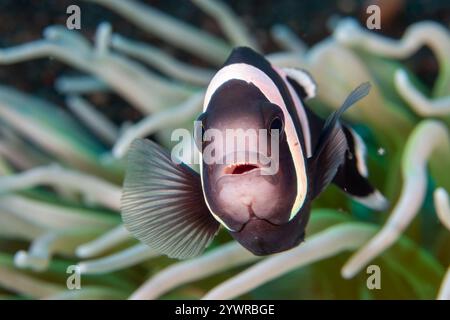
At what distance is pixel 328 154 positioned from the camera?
0.61 meters

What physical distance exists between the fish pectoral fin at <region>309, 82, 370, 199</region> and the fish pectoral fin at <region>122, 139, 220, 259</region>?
11 centimetres

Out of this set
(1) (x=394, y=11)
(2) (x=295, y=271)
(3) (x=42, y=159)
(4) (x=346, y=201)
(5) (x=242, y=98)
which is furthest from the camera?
(1) (x=394, y=11)

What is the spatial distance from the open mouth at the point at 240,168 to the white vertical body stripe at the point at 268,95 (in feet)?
0.21

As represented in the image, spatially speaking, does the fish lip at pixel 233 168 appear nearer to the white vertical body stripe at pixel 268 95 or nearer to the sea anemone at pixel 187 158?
the white vertical body stripe at pixel 268 95

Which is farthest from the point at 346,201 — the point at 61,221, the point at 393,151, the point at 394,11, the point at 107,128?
the point at 394,11

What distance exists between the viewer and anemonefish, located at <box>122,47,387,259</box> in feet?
1.69

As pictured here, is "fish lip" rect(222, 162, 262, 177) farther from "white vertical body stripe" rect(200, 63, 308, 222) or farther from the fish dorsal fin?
the fish dorsal fin

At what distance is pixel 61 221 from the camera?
4.04 ft

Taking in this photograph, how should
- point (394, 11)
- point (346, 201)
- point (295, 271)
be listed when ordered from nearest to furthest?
1. point (295, 271)
2. point (346, 201)
3. point (394, 11)

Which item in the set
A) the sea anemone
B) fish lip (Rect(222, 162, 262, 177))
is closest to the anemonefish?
fish lip (Rect(222, 162, 262, 177))

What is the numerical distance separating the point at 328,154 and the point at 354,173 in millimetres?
143

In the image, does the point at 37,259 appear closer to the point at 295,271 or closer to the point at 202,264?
the point at 202,264

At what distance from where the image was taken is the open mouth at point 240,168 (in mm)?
499
